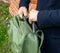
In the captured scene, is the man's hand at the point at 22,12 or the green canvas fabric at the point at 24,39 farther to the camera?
the man's hand at the point at 22,12

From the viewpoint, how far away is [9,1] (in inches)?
278

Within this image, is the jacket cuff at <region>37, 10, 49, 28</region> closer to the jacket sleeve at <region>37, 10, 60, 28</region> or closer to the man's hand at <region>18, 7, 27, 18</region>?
the jacket sleeve at <region>37, 10, 60, 28</region>

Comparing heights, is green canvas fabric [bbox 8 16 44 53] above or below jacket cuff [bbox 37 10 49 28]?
below

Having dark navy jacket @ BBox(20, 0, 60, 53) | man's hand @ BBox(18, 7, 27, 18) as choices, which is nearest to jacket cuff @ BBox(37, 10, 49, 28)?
dark navy jacket @ BBox(20, 0, 60, 53)

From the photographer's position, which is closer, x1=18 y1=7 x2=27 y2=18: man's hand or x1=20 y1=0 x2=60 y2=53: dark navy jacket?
x1=20 y1=0 x2=60 y2=53: dark navy jacket

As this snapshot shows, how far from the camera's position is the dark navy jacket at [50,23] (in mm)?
2410

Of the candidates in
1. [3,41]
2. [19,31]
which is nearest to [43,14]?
[19,31]

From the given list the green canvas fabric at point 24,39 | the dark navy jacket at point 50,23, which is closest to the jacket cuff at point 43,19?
the dark navy jacket at point 50,23

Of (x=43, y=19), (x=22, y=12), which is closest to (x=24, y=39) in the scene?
(x=43, y=19)

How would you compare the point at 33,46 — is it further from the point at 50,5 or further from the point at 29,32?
the point at 50,5

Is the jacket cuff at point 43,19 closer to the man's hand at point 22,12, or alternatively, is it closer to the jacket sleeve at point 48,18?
the jacket sleeve at point 48,18

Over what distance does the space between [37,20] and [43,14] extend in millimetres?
81

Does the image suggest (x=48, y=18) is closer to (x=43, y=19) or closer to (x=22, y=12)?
(x=43, y=19)

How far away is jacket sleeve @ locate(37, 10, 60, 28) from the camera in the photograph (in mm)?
2395
